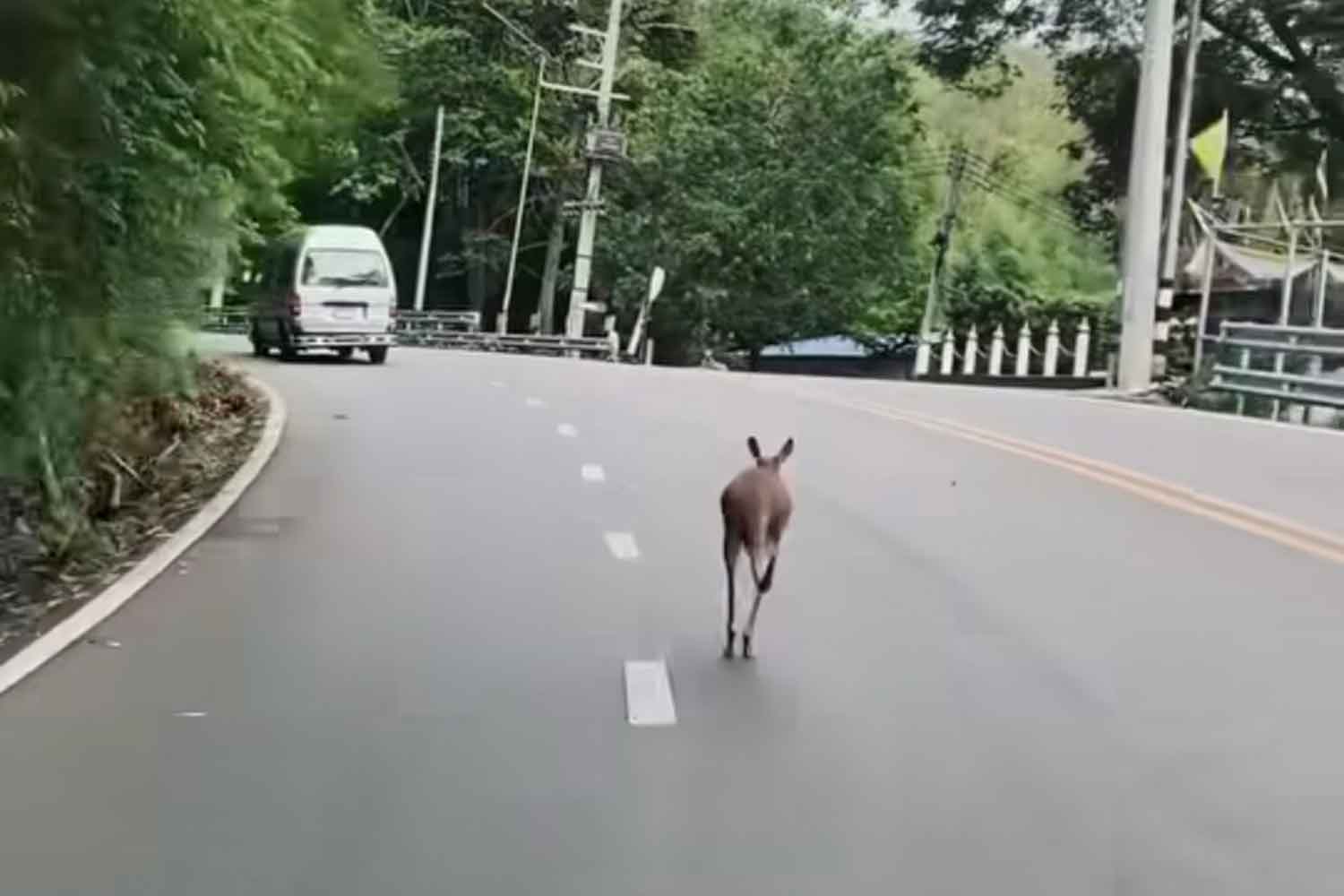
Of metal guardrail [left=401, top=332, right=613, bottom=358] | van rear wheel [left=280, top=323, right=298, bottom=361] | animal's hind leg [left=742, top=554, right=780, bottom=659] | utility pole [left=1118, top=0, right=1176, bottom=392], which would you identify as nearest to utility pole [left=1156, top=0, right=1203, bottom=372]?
utility pole [left=1118, top=0, right=1176, bottom=392]

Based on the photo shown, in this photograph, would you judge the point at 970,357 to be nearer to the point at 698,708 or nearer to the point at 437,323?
the point at 437,323

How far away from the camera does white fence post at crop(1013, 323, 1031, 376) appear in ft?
142

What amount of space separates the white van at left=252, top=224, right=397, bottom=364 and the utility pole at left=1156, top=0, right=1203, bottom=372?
1348 cm

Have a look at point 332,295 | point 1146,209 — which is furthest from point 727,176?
point 1146,209

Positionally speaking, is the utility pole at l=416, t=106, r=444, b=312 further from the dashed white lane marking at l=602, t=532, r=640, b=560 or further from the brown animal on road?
the brown animal on road

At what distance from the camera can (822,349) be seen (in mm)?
58500

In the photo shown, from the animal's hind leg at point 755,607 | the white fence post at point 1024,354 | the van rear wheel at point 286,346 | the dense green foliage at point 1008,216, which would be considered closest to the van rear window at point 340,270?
the van rear wheel at point 286,346

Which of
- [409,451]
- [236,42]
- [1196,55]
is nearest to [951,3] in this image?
[1196,55]

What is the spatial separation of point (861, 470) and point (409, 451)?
14.5 feet

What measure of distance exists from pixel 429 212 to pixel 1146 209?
99.8 feet

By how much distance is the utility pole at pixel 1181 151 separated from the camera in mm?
33344

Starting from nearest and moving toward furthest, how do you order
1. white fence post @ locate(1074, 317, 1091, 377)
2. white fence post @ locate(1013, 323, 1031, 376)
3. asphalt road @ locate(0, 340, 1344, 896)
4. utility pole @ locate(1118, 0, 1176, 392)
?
asphalt road @ locate(0, 340, 1344, 896), utility pole @ locate(1118, 0, 1176, 392), white fence post @ locate(1074, 317, 1091, 377), white fence post @ locate(1013, 323, 1031, 376)

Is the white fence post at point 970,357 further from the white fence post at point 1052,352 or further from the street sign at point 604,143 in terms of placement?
the street sign at point 604,143

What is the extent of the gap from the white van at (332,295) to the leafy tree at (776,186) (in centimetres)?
1971
